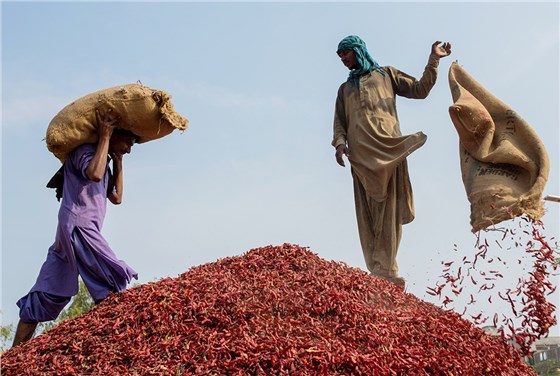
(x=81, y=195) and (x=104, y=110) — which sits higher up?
(x=104, y=110)

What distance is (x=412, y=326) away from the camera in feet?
13.3

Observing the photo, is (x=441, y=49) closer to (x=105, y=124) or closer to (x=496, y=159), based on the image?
(x=496, y=159)

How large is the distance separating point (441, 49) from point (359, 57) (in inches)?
27.8

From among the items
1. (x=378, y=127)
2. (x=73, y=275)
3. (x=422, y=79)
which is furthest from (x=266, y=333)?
(x=422, y=79)

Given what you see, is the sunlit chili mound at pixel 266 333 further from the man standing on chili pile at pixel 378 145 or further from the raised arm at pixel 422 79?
Answer: the raised arm at pixel 422 79

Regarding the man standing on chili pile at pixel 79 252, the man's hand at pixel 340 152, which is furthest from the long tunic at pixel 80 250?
the man's hand at pixel 340 152

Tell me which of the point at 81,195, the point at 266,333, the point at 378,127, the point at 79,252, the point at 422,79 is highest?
the point at 422,79

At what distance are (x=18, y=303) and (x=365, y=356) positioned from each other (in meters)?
2.53

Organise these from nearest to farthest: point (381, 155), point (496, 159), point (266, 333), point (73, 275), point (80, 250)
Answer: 1. point (266, 333)
2. point (80, 250)
3. point (73, 275)
4. point (496, 159)
5. point (381, 155)

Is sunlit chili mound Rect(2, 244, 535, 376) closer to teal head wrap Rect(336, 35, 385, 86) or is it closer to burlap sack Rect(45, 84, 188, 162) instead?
burlap sack Rect(45, 84, 188, 162)

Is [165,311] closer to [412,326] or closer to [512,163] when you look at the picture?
[412,326]

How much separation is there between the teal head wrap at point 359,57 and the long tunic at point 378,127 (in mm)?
52

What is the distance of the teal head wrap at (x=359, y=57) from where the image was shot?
5855 mm

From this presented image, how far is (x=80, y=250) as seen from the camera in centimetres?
459
